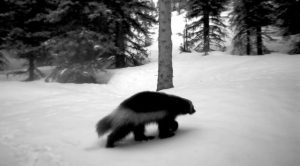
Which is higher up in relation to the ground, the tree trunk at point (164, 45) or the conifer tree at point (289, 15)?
the conifer tree at point (289, 15)

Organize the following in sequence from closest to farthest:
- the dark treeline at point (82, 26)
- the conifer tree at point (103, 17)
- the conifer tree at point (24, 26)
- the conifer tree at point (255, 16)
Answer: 1. the conifer tree at point (103, 17)
2. the dark treeline at point (82, 26)
3. the conifer tree at point (24, 26)
4. the conifer tree at point (255, 16)

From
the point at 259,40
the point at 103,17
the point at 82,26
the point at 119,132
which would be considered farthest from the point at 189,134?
the point at 259,40

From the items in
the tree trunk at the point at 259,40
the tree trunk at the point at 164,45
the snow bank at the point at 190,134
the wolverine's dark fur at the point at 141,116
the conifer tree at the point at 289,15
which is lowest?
the snow bank at the point at 190,134

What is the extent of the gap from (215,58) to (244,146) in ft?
49.8

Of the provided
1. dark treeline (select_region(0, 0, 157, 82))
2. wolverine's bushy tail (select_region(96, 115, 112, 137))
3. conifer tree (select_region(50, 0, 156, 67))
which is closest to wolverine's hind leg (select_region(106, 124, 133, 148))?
wolverine's bushy tail (select_region(96, 115, 112, 137))

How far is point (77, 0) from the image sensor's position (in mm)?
13469

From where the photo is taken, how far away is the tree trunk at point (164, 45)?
8773 millimetres

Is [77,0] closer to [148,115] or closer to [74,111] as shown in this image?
[74,111]

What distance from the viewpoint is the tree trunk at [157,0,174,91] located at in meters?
8.77

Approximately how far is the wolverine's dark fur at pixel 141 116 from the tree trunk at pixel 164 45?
4883 mm

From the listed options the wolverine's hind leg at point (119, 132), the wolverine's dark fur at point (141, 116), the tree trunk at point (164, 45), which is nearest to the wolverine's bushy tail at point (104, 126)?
the wolverine's dark fur at point (141, 116)

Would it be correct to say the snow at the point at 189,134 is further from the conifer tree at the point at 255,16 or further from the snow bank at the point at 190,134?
the conifer tree at the point at 255,16

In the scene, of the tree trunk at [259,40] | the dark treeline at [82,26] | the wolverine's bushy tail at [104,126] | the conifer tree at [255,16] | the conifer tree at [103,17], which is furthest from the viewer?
the tree trunk at [259,40]

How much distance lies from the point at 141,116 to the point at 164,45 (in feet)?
18.2
